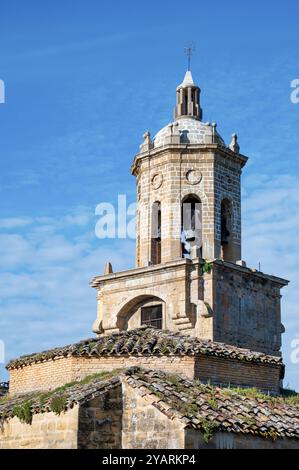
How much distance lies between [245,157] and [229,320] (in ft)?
17.6

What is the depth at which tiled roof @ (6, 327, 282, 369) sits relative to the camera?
18.3 meters

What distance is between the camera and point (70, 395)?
16219 millimetres

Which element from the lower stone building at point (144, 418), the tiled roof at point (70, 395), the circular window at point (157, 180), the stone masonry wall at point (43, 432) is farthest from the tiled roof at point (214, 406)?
the circular window at point (157, 180)

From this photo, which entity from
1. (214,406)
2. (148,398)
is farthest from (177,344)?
(148,398)

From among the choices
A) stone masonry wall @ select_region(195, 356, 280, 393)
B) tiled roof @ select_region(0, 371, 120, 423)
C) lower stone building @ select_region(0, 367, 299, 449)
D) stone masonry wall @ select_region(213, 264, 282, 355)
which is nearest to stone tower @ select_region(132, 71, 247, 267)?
stone masonry wall @ select_region(213, 264, 282, 355)

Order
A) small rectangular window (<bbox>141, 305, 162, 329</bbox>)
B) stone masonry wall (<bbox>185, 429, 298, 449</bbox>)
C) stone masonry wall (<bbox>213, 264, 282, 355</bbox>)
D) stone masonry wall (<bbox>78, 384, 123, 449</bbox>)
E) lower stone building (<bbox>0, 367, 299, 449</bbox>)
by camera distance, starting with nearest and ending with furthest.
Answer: stone masonry wall (<bbox>185, 429, 298, 449</bbox>) → lower stone building (<bbox>0, 367, 299, 449</bbox>) → stone masonry wall (<bbox>78, 384, 123, 449</bbox>) → stone masonry wall (<bbox>213, 264, 282, 355</bbox>) → small rectangular window (<bbox>141, 305, 162, 329</bbox>)

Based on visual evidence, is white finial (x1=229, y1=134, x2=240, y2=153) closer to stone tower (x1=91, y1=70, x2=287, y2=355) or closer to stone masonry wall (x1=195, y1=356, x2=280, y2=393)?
stone tower (x1=91, y1=70, x2=287, y2=355)

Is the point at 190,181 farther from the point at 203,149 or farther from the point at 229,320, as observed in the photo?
the point at 229,320

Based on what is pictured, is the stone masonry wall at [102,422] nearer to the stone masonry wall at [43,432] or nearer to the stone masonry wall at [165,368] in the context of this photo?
the stone masonry wall at [43,432]

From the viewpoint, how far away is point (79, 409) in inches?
613

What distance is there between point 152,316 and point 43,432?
8.68 m

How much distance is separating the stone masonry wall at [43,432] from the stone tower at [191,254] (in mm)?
7220

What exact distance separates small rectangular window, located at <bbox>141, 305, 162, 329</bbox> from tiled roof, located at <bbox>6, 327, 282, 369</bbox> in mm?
4171
